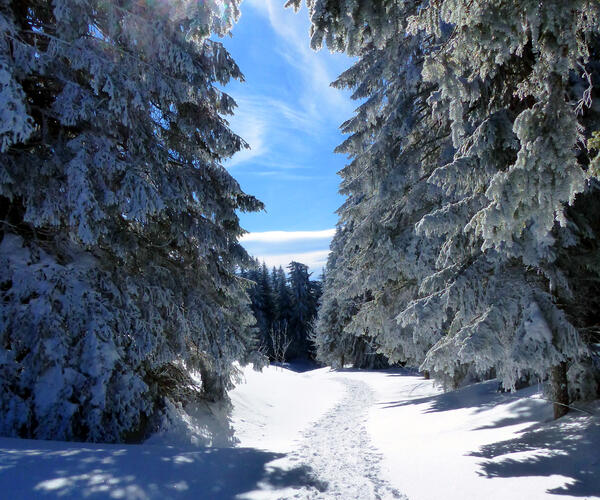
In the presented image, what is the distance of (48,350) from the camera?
183 inches

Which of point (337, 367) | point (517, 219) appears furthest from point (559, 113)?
point (337, 367)

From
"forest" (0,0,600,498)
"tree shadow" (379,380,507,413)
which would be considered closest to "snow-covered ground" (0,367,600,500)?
"tree shadow" (379,380,507,413)

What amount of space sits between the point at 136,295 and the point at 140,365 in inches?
46.1

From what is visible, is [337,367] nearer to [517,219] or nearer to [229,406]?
[229,406]

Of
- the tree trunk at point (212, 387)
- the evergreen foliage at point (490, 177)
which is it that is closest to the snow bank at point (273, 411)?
the tree trunk at point (212, 387)

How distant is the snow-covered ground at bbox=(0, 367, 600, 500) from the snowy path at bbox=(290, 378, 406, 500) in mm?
22

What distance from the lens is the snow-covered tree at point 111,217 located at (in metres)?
4.73

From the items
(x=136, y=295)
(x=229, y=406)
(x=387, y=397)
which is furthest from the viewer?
(x=387, y=397)

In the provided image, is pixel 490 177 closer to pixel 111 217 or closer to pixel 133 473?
pixel 133 473

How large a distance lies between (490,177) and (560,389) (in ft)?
11.3

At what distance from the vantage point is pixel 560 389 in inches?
210

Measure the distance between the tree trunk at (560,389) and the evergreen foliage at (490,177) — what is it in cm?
3

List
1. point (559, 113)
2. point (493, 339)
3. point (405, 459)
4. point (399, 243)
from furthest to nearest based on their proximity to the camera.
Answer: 1. point (399, 243)
2. point (405, 459)
3. point (493, 339)
4. point (559, 113)

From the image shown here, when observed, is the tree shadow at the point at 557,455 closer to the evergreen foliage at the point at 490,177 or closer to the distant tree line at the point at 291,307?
the evergreen foliage at the point at 490,177
